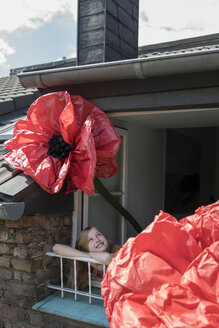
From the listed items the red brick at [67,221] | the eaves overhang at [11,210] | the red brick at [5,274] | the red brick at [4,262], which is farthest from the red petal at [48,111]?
the red brick at [5,274]

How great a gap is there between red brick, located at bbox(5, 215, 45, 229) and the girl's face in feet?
1.40

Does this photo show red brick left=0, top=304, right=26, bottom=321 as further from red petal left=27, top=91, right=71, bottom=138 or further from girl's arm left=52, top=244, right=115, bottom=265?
red petal left=27, top=91, right=71, bottom=138

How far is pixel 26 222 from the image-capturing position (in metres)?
2.77

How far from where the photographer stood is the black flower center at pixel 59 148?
2.64 meters

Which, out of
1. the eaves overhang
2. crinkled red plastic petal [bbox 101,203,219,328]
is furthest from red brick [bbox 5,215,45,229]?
crinkled red plastic petal [bbox 101,203,219,328]

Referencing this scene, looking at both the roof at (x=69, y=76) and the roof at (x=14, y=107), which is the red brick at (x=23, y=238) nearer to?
the roof at (x=69, y=76)

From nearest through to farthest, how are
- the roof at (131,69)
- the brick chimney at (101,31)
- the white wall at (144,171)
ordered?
1. the roof at (131,69)
2. the brick chimney at (101,31)
3. the white wall at (144,171)

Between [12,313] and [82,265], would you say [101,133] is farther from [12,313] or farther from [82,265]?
[12,313]

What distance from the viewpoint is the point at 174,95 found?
8.51ft

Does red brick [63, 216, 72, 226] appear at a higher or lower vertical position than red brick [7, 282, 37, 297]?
higher

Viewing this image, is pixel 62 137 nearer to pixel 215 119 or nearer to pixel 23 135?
pixel 23 135

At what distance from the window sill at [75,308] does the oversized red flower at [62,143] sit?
2.91 feet

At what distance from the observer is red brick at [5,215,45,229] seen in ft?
8.97

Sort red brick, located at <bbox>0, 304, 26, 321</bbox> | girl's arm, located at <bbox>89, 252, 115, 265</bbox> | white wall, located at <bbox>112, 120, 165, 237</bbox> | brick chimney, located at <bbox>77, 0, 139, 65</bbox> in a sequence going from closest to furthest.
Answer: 1. girl's arm, located at <bbox>89, 252, 115, 265</bbox>
2. red brick, located at <bbox>0, 304, 26, 321</bbox>
3. brick chimney, located at <bbox>77, 0, 139, 65</bbox>
4. white wall, located at <bbox>112, 120, 165, 237</bbox>
